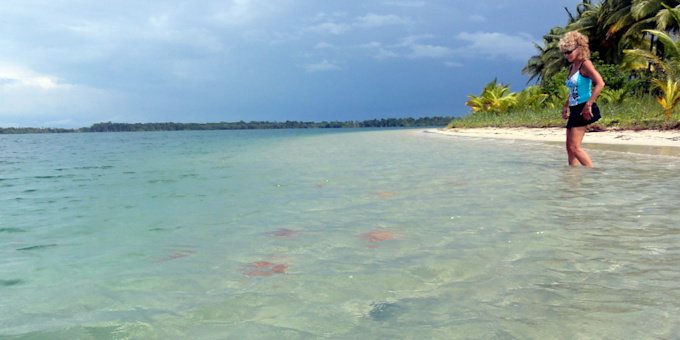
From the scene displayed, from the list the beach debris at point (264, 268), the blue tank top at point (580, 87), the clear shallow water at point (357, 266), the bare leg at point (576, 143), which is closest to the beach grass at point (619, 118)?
the bare leg at point (576, 143)

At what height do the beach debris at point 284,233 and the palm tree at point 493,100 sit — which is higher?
the palm tree at point 493,100

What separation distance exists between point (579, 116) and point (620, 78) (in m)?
26.3

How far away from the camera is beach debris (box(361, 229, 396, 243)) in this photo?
4.05 m

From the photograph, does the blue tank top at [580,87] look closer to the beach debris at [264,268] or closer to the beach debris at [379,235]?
the beach debris at [379,235]

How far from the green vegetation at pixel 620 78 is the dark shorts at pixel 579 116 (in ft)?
38.6

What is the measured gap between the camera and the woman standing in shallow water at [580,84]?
24.6 feet

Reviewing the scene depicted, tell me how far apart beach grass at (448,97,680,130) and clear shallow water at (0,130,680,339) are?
540 inches

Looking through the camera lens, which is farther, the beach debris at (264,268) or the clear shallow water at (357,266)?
the beach debris at (264,268)

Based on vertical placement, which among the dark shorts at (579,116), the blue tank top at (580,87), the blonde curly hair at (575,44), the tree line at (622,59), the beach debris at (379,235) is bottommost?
the beach debris at (379,235)

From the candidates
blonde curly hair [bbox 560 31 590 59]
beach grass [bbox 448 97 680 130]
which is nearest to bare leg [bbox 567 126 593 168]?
blonde curly hair [bbox 560 31 590 59]

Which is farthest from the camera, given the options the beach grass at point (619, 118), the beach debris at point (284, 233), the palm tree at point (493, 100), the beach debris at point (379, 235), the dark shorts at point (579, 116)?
the palm tree at point (493, 100)

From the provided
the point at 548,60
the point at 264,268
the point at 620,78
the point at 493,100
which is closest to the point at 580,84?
the point at 264,268

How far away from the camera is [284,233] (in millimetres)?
4465

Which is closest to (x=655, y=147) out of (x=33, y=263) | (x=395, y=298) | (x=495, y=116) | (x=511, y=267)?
(x=511, y=267)
